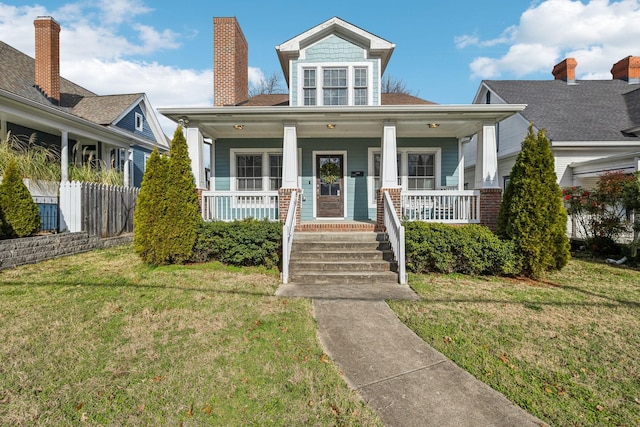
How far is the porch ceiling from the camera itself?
7387mm

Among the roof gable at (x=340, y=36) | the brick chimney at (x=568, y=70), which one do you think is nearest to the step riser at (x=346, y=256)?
the roof gable at (x=340, y=36)

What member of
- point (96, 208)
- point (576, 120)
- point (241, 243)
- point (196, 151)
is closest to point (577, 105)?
point (576, 120)

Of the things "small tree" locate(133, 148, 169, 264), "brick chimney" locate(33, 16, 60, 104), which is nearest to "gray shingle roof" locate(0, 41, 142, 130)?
"brick chimney" locate(33, 16, 60, 104)

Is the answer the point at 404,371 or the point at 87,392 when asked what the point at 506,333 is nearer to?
the point at 404,371

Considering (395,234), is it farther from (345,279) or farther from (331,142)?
(331,142)

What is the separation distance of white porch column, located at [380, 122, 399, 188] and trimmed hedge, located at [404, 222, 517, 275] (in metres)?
1.60

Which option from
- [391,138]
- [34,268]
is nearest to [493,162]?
[391,138]

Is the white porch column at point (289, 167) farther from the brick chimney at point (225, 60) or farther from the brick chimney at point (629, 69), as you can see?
the brick chimney at point (629, 69)

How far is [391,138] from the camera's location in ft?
25.2

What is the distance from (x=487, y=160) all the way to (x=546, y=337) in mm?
4976

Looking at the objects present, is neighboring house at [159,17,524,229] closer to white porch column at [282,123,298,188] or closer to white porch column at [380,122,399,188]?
white porch column at [380,122,399,188]

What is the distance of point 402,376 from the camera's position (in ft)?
9.05

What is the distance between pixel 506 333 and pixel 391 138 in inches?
205

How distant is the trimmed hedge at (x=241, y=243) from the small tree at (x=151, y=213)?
2.54 ft
